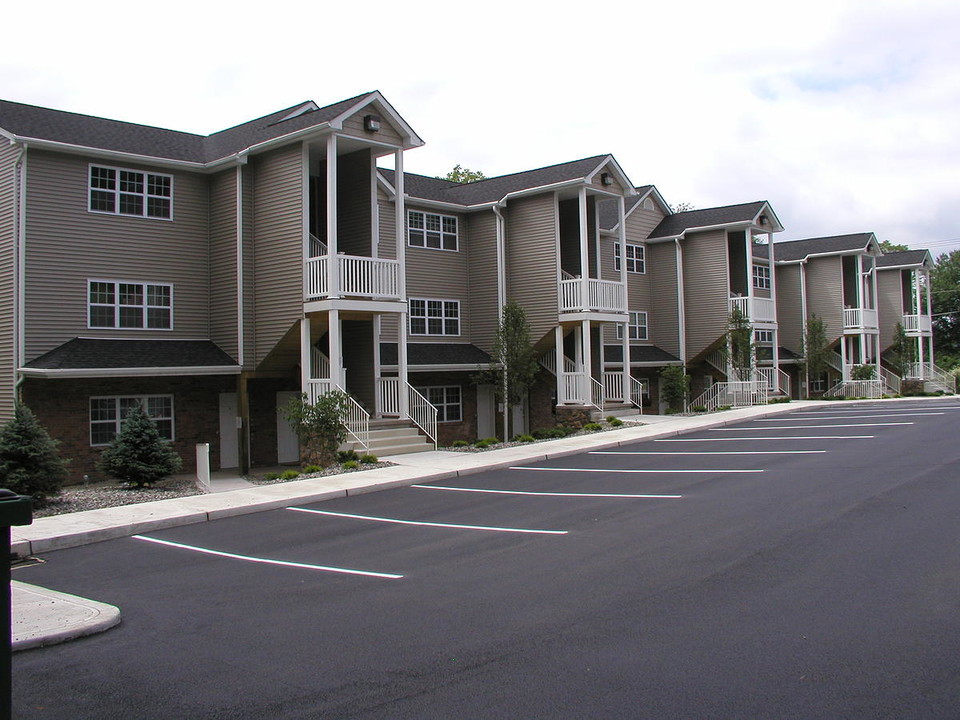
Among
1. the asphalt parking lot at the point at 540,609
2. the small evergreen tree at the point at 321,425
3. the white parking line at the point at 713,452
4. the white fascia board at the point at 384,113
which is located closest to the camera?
the asphalt parking lot at the point at 540,609

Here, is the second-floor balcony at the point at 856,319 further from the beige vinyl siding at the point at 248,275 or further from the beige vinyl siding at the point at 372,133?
the beige vinyl siding at the point at 248,275

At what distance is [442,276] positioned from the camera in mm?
28859

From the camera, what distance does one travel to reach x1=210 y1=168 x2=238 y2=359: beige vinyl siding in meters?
22.7

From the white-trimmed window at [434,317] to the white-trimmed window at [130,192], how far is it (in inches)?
334

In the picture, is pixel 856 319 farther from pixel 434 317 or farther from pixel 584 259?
pixel 434 317

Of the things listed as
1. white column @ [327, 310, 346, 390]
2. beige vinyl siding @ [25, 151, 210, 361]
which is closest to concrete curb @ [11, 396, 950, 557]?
white column @ [327, 310, 346, 390]

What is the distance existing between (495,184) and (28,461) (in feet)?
63.9

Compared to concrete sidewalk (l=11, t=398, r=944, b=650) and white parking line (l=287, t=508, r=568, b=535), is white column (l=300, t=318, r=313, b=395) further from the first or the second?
white parking line (l=287, t=508, r=568, b=535)

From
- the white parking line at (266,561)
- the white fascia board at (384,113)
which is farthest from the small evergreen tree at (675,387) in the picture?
the white parking line at (266,561)

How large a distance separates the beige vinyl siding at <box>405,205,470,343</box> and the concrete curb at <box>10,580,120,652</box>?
2010 cm

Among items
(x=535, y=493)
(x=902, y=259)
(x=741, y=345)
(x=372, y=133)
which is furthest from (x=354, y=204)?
(x=902, y=259)

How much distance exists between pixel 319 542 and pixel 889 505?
25.3ft

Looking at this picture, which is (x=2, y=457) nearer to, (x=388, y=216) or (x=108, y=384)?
(x=108, y=384)

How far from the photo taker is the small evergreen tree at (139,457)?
58.5ft
